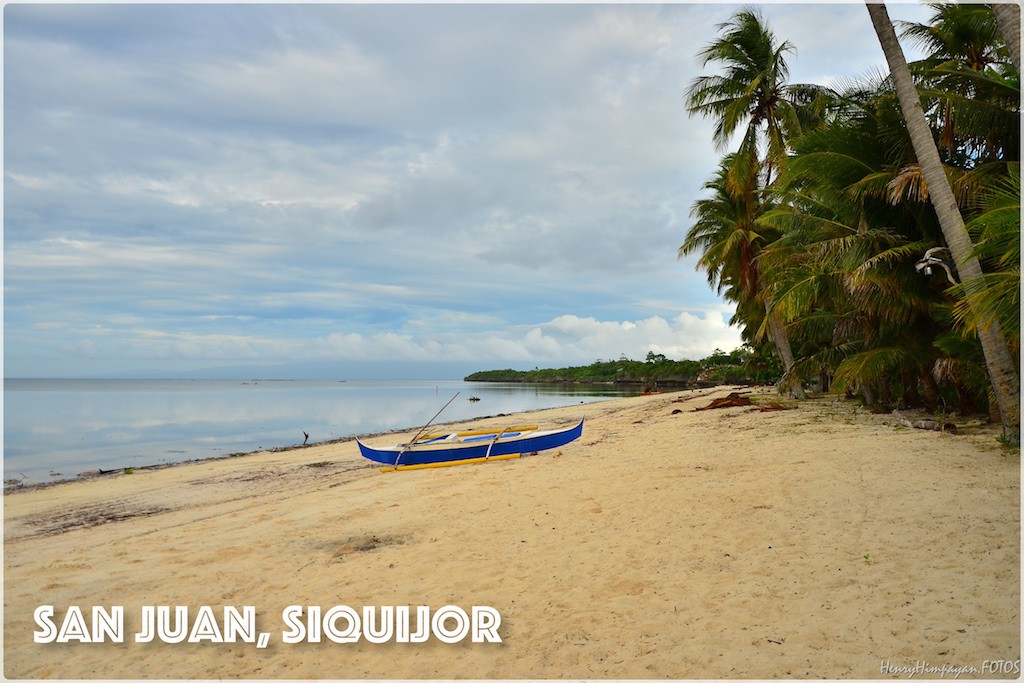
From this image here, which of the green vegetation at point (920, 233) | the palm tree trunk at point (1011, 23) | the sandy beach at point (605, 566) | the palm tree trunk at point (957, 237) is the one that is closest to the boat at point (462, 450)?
the sandy beach at point (605, 566)

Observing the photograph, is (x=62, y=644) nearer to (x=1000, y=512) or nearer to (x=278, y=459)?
(x=1000, y=512)

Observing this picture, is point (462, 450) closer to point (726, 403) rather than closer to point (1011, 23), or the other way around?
point (1011, 23)

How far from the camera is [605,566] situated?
523 centimetres

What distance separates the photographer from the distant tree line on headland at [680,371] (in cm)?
4291

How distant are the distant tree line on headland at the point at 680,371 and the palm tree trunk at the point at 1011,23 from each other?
2724cm

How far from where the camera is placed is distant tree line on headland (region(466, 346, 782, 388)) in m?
42.9

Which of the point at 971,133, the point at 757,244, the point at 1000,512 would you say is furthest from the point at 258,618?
the point at 757,244

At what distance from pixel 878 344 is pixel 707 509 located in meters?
8.89

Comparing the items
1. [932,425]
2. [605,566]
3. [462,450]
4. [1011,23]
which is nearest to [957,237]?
[1011,23]

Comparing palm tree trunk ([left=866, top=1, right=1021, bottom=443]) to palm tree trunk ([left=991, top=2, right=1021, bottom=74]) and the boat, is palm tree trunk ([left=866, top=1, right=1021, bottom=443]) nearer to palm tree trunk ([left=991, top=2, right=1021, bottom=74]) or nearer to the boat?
palm tree trunk ([left=991, top=2, right=1021, bottom=74])

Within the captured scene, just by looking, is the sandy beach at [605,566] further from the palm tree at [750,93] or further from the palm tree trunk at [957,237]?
the palm tree at [750,93]

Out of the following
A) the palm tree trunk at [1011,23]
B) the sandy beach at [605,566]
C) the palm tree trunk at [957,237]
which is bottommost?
the sandy beach at [605,566]

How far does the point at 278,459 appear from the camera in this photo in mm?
16219

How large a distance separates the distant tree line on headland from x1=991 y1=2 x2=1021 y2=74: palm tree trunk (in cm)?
2724
